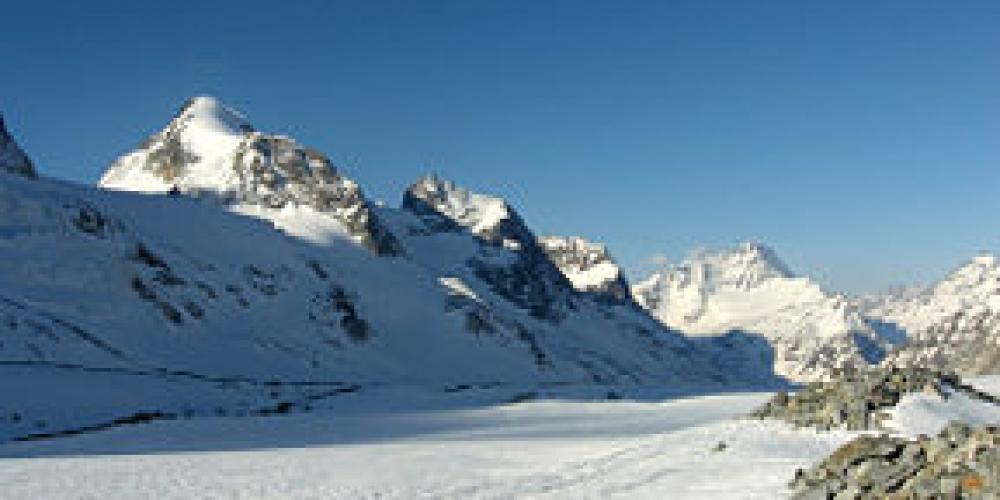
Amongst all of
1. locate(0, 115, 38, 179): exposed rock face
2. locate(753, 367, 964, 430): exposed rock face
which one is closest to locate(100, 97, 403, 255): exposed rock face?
locate(0, 115, 38, 179): exposed rock face

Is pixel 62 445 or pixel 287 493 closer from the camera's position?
pixel 287 493

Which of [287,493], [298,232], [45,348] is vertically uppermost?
[298,232]

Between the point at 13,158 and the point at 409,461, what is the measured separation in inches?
4351

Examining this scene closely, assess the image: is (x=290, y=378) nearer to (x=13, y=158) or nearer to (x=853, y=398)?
(x=13, y=158)

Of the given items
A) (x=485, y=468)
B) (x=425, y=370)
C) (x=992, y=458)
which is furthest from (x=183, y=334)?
(x=992, y=458)

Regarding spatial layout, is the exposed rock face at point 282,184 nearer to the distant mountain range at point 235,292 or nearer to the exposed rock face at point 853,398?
the distant mountain range at point 235,292

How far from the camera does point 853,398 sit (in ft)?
122

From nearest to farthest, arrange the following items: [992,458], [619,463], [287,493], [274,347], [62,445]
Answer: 1. [992,458]
2. [287,493]
3. [619,463]
4. [62,445]
5. [274,347]

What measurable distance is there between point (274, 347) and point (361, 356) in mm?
17354

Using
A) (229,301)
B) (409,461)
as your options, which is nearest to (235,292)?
(229,301)

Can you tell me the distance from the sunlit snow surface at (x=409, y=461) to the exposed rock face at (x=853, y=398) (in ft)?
3.85

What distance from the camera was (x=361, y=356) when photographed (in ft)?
412

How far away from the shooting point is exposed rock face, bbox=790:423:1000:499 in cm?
1858

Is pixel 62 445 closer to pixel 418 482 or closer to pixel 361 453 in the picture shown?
pixel 361 453
